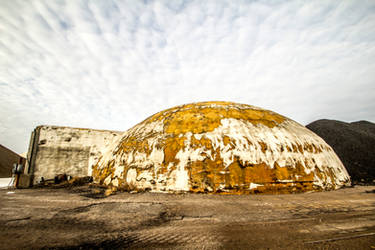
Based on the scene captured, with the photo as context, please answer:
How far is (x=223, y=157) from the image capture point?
4.23 m

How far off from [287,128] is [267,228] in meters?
4.11

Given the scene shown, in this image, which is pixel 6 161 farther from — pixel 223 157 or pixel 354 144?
pixel 354 144

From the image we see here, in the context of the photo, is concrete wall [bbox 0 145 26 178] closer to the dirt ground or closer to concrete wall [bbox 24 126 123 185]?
concrete wall [bbox 24 126 123 185]

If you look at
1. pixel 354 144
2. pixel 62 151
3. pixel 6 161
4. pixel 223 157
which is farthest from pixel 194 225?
pixel 6 161

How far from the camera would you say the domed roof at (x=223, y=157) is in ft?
13.4

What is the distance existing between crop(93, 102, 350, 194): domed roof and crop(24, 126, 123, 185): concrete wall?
108 inches

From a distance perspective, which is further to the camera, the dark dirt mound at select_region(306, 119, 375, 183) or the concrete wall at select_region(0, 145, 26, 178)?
the concrete wall at select_region(0, 145, 26, 178)

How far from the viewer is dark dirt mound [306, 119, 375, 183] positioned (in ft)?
43.1

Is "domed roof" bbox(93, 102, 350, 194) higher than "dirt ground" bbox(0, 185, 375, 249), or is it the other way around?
"domed roof" bbox(93, 102, 350, 194)

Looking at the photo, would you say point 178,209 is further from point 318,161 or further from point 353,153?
point 353,153

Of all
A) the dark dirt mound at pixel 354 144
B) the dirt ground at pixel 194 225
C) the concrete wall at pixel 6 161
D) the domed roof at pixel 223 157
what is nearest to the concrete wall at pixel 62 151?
the domed roof at pixel 223 157

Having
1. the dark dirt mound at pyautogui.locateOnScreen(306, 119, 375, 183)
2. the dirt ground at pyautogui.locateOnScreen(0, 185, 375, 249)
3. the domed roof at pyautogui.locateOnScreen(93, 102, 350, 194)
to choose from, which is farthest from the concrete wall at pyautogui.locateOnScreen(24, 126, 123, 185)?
the dark dirt mound at pyautogui.locateOnScreen(306, 119, 375, 183)

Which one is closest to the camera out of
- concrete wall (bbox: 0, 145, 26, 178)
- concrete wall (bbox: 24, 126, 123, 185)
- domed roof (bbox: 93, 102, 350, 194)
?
domed roof (bbox: 93, 102, 350, 194)

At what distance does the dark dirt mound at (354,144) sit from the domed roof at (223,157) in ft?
34.8
